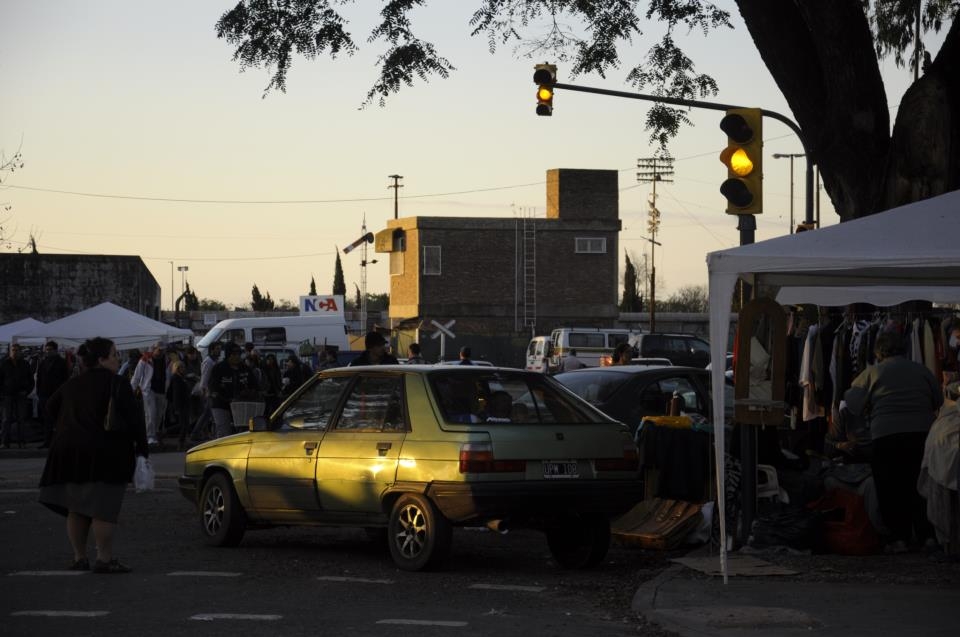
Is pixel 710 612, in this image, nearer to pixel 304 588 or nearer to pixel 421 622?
pixel 421 622

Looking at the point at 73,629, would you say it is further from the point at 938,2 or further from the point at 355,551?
the point at 938,2

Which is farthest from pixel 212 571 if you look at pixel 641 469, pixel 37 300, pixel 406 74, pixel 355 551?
pixel 37 300

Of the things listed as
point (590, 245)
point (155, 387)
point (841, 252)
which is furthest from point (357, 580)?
point (590, 245)

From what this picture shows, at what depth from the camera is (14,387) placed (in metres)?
27.4

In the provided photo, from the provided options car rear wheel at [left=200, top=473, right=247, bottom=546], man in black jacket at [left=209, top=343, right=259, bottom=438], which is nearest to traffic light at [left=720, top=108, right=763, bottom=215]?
car rear wheel at [left=200, top=473, right=247, bottom=546]

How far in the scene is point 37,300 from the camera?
2210 inches

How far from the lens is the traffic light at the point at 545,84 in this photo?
1833 cm

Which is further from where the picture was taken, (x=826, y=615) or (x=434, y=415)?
(x=434, y=415)

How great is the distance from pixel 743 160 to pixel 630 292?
104m

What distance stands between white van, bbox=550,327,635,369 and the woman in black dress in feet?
120

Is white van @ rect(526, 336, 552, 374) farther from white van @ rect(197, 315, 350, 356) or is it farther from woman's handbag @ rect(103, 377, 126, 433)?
woman's handbag @ rect(103, 377, 126, 433)

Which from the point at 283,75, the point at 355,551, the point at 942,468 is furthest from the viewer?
the point at 283,75

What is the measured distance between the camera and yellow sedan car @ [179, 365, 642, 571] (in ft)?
36.6

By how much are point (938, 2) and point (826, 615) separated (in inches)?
387
